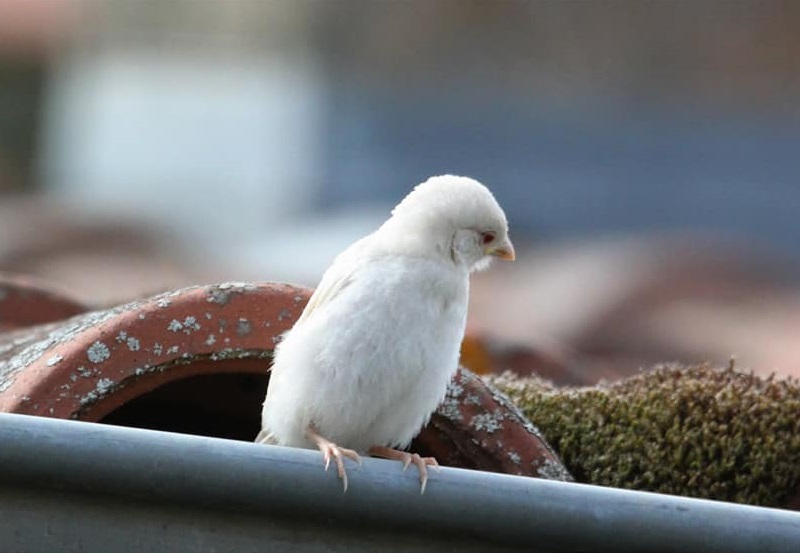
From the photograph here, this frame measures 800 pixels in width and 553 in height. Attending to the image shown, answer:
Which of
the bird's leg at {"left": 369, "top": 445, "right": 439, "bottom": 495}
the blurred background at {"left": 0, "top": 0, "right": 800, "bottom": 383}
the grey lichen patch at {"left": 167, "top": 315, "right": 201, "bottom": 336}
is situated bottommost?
the blurred background at {"left": 0, "top": 0, "right": 800, "bottom": 383}

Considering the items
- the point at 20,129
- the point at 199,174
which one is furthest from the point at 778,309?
the point at 20,129

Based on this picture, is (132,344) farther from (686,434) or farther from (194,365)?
(686,434)

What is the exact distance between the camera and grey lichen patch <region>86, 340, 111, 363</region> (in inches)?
148

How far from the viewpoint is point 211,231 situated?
76.2 feet

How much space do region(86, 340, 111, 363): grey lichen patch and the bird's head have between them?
2.32 ft

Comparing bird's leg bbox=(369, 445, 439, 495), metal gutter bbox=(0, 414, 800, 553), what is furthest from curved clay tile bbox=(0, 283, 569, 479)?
metal gutter bbox=(0, 414, 800, 553)

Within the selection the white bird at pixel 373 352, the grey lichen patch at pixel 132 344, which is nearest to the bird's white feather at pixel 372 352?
the white bird at pixel 373 352

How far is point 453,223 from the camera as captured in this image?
13.1 feet

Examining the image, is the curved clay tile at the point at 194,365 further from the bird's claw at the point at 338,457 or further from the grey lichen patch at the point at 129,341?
the bird's claw at the point at 338,457

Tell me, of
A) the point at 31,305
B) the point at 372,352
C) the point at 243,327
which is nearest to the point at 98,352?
the point at 243,327

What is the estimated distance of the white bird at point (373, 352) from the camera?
374cm

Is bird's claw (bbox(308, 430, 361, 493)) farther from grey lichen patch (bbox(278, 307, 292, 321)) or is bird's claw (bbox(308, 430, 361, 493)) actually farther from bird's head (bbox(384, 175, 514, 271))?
bird's head (bbox(384, 175, 514, 271))

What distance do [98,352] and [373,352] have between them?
0.60m

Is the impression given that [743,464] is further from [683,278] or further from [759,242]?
[759,242]
